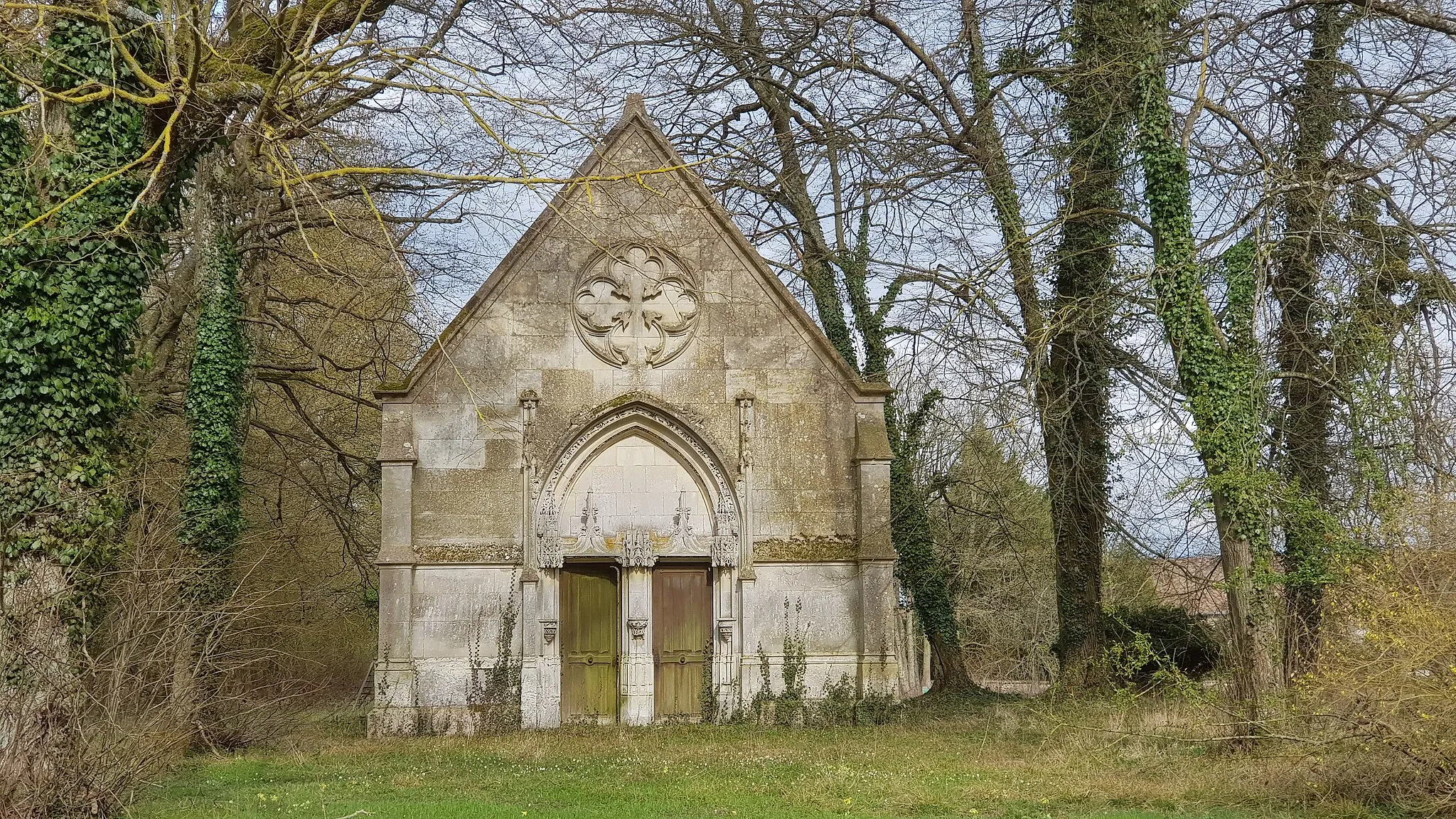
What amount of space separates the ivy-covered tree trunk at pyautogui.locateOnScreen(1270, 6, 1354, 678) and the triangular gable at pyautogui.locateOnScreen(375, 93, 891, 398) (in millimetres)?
4958

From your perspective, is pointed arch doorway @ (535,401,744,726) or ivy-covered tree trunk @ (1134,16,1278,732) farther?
pointed arch doorway @ (535,401,744,726)

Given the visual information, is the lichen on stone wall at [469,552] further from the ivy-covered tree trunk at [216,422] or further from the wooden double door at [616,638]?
the ivy-covered tree trunk at [216,422]

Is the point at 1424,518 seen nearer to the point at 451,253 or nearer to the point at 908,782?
the point at 908,782

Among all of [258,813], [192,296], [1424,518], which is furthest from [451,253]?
[1424,518]

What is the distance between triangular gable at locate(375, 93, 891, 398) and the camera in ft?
54.0

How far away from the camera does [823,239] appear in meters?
20.9

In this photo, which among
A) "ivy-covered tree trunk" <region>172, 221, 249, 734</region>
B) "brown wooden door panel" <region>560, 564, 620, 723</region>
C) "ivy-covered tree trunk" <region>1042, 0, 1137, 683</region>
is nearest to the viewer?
"ivy-covered tree trunk" <region>1042, 0, 1137, 683</region>

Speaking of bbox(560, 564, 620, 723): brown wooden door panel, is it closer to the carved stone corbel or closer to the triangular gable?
the carved stone corbel

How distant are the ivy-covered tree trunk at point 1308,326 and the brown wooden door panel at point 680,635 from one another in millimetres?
7028

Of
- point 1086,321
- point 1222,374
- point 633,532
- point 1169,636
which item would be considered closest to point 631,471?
point 633,532

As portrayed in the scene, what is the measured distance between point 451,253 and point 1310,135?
38.7ft

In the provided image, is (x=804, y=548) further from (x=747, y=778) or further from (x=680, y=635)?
(x=747, y=778)

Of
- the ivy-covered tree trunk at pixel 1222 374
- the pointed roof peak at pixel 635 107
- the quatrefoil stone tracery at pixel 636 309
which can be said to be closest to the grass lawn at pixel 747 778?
the ivy-covered tree trunk at pixel 1222 374

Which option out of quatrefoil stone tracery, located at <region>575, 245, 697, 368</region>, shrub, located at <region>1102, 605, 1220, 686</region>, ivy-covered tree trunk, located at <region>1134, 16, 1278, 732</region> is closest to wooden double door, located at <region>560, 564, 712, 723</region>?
quatrefoil stone tracery, located at <region>575, 245, 697, 368</region>
